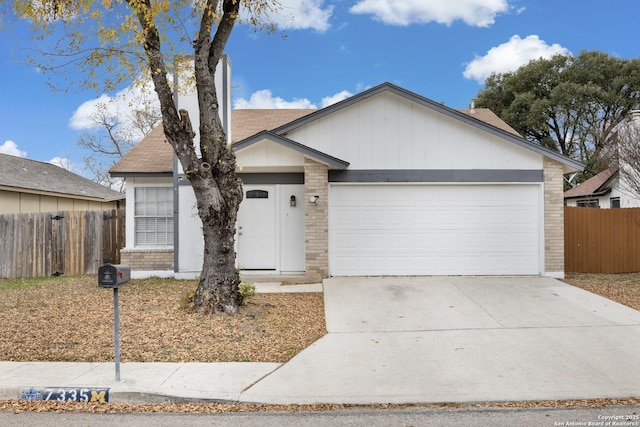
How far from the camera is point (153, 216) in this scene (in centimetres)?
1141

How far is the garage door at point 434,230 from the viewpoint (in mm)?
10594

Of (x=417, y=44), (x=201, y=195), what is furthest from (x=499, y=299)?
(x=417, y=44)

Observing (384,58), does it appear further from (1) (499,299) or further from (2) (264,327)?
(2) (264,327)

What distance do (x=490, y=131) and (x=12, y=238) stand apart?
520 inches

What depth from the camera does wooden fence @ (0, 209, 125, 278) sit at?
12539mm

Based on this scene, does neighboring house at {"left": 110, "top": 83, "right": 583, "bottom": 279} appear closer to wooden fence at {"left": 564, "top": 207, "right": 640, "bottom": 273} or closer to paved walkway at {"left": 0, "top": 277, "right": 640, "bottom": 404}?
wooden fence at {"left": 564, "top": 207, "right": 640, "bottom": 273}

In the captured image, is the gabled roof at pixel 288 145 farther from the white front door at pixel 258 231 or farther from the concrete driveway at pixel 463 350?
the concrete driveway at pixel 463 350

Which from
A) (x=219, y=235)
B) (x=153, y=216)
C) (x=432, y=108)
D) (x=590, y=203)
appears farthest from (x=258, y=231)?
(x=590, y=203)

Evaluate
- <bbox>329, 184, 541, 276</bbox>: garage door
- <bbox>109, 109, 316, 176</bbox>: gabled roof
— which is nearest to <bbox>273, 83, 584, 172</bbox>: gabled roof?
<bbox>329, 184, 541, 276</bbox>: garage door

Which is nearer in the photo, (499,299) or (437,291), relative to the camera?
(499,299)

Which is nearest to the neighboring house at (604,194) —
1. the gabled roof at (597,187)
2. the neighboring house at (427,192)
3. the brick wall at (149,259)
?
the gabled roof at (597,187)

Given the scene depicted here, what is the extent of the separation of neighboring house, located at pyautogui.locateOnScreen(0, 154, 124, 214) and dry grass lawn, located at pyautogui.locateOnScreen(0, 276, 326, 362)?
849cm

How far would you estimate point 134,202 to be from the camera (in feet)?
37.5

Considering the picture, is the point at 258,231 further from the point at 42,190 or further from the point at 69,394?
the point at 42,190
